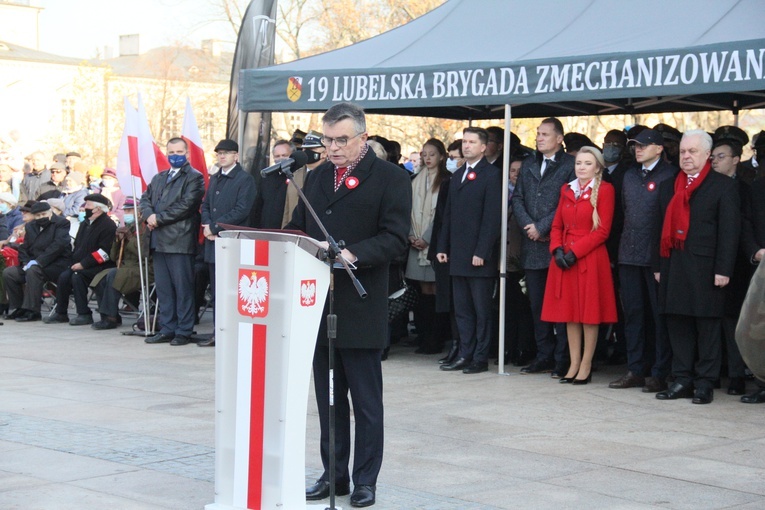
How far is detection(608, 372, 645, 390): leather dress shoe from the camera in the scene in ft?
32.0

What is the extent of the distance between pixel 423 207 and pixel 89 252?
496 centimetres

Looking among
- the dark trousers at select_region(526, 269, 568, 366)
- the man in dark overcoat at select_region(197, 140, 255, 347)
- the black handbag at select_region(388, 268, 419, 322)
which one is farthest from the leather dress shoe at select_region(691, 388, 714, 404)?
the man in dark overcoat at select_region(197, 140, 255, 347)

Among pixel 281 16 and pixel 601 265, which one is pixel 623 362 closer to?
pixel 601 265

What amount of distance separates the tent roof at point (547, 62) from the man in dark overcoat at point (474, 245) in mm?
738

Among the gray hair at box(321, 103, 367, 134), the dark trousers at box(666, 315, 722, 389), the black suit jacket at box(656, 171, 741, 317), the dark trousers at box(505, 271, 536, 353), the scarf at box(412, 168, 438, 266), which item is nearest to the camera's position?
the gray hair at box(321, 103, 367, 134)

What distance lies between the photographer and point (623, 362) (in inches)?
449

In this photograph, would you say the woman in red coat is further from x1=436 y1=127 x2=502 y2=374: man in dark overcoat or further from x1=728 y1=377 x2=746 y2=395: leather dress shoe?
x1=728 y1=377 x2=746 y2=395: leather dress shoe

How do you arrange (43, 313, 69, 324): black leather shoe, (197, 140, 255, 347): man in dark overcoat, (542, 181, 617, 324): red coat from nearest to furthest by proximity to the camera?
(542, 181, 617, 324): red coat, (197, 140, 255, 347): man in dark overcoat, (43, 313, 69, 324): black leather shoe

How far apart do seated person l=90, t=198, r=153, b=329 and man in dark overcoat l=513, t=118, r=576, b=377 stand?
512 cm

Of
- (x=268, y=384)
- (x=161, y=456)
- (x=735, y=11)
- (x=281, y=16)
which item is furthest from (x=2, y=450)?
(x=281, y=16)

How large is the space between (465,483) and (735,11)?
527cm

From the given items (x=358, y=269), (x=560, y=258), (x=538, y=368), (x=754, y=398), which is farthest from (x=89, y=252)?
(x=358, y=269)

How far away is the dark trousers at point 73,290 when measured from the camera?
1447 centimetres

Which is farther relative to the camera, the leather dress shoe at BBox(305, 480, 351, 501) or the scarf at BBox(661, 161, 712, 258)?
the scarf at BBox(661, 161, 712, 258)
